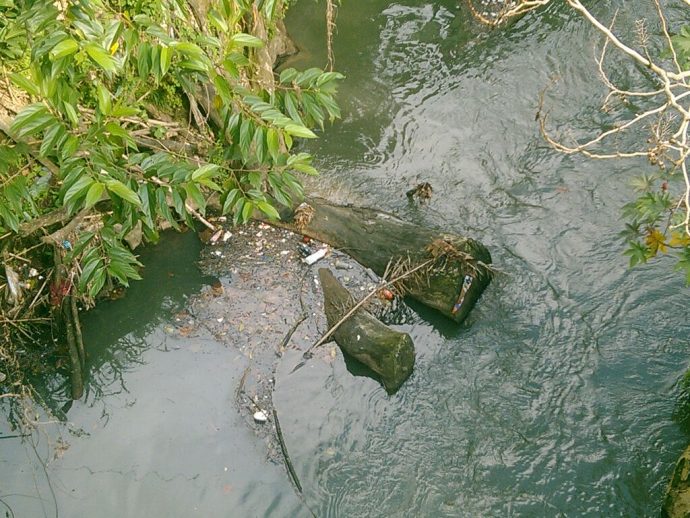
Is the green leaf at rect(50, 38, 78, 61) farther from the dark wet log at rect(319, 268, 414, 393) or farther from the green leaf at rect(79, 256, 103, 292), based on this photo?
the dark wet log at rect(319, 268, 414, 393)

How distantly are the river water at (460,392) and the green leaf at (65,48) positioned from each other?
124 inches

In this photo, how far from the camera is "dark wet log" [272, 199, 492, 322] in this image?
5.20m

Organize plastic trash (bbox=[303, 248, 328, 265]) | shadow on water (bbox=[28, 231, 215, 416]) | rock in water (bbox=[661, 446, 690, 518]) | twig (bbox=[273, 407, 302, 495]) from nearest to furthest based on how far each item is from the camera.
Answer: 1. rock in water (bbox=[661, 446, 690, 518])
2. twig (bbox=[273, 407, 302, 495])
3. shadow on water (bbox=[28, 231, 215, 416])
4. plastic trash (bbox=[303, 248, 328, 265])

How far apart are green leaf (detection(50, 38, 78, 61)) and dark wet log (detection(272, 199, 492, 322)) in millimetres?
3331

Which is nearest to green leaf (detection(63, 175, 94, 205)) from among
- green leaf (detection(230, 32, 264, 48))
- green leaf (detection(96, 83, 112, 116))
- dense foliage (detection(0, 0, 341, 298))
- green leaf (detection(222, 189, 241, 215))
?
dense foliage (detection(0, 0, 341, 298))

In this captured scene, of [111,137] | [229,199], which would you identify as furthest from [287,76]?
[111,137]

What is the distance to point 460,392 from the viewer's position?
4.94m

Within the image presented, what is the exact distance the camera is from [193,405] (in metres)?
5.03

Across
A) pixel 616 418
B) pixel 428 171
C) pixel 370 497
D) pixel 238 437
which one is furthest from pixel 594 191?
pixel 238 437

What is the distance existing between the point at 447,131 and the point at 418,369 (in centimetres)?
272

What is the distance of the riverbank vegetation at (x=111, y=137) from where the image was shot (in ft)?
9.16

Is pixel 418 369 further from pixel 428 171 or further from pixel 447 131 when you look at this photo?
pixel 447 131

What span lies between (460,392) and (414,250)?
1.19 meters

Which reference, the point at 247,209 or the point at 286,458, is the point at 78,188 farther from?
the point at 286,458
